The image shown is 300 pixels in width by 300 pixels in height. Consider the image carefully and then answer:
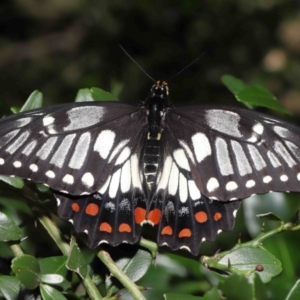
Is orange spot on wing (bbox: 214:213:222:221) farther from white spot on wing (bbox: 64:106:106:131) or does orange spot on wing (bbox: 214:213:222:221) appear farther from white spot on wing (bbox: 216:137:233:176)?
white spot on wing (bbox: 64:106:106:131)

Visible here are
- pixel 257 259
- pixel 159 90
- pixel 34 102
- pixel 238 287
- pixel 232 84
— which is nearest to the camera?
pixel 238 287

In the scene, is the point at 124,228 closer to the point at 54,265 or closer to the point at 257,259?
the point at 54,265

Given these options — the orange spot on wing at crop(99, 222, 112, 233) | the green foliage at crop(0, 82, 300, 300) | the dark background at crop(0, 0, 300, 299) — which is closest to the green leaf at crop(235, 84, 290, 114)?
the green foliage at crop(0, 82, 300, 300)

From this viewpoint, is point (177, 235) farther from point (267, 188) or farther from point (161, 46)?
point (161, 46)

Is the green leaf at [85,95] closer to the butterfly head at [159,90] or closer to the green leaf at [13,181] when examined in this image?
the butterfly head at [159,90]

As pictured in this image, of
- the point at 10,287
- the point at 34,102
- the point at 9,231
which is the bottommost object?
the point at 10,287

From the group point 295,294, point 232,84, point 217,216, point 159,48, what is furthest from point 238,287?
point 159,48

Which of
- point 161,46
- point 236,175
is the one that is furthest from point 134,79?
point 236,175
